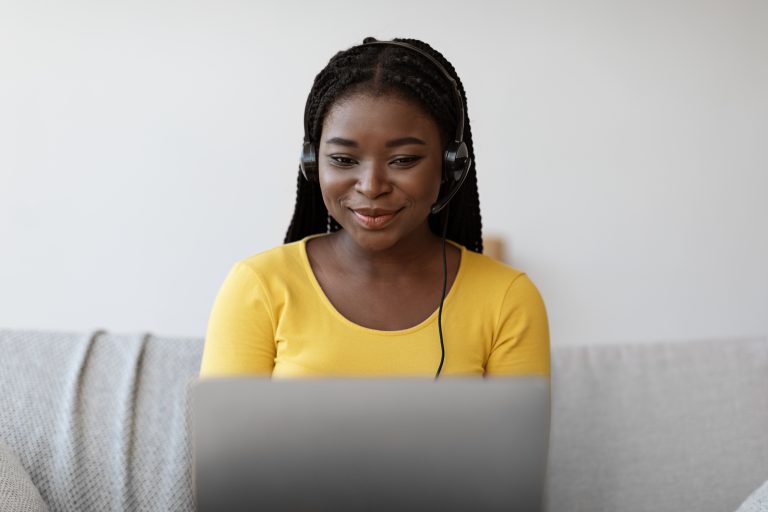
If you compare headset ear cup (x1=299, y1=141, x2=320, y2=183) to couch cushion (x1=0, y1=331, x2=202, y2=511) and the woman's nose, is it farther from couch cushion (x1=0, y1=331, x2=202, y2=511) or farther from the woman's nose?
couch cushion (x1=0, y1=331, x2=202, y2=511)

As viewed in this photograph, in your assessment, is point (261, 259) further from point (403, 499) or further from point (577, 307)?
point (577, 307)

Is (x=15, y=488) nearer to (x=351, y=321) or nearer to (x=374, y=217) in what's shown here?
(x=351, y=321)

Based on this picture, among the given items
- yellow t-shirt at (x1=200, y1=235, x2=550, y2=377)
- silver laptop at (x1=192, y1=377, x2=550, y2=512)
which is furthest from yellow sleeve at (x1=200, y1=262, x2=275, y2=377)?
silver laptop at (x1=192, y1=377, x2=550, y2=512)

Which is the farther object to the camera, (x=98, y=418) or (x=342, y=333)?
(x=98, y=418)

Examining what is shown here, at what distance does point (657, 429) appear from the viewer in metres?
1.77

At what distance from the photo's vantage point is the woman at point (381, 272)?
1324mm

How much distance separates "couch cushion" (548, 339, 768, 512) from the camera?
173 centimetres

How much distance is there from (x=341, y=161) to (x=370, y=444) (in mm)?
605

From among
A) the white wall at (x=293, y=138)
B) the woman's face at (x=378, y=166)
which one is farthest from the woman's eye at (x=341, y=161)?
the white wall at (x=293, y=138)

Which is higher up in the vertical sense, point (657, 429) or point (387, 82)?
point (387, 82)

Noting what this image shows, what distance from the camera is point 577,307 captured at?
2699mm

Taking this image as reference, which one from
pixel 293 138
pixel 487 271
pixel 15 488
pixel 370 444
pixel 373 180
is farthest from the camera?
pixel 293 138

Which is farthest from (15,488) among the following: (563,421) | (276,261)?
(563,421)

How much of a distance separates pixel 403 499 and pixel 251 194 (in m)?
1.88
